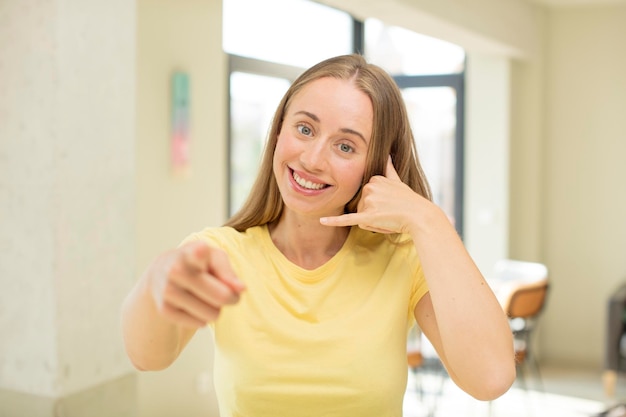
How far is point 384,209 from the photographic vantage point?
4.63 ft

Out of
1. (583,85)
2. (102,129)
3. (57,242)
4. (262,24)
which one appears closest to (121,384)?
(57,242)

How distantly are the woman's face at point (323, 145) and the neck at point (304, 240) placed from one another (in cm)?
6

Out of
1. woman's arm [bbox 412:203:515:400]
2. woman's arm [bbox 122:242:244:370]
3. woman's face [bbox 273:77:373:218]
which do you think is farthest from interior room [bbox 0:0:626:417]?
woman's arm [bbox 122:242:244:370]

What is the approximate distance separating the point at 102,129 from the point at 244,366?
1826 mm

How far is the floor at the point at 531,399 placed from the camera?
17.7ft

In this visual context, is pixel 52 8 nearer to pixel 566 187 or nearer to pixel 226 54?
pixel 226 54

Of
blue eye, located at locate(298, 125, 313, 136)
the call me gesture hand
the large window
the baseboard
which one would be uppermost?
the large window

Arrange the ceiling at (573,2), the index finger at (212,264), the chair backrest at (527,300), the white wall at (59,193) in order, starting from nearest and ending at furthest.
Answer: the index finger at (212,264)
the white wall at (59,193)
the chair backrest at (527,300)
the ceiling at (573,2)

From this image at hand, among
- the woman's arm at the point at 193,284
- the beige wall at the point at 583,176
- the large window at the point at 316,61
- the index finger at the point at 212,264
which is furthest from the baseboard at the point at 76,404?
the beige wall at the point at 583,176

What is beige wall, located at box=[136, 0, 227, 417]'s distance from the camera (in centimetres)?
420

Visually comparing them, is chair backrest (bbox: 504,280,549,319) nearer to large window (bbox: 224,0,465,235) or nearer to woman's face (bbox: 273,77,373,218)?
large window (bbox: 224,0,465,235)

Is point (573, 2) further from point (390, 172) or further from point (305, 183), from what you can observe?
point (305, 183)

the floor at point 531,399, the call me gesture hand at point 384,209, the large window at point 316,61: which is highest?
the large window at point 316,61

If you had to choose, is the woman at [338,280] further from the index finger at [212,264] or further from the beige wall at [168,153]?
the beige wall at [168,153]
